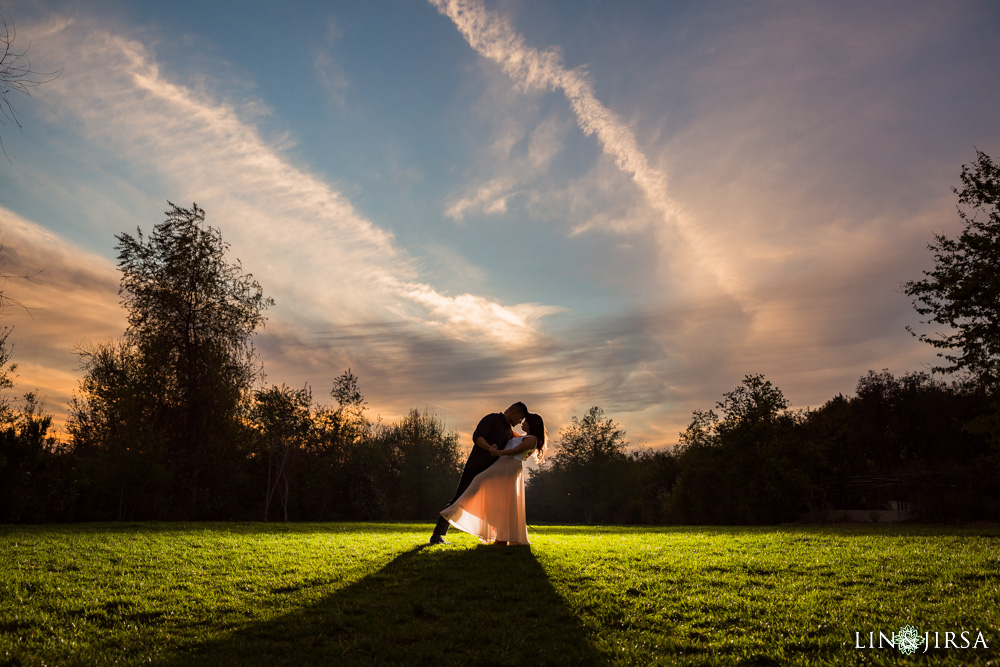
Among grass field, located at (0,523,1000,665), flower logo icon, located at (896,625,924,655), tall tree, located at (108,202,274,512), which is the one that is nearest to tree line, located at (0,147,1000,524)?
tall tree, located at (108,202,274,512)

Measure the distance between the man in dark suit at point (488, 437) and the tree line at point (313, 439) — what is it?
1944cm

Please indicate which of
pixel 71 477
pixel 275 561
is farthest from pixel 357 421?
pixel 275 561

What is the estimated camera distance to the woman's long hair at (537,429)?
37.1 ft

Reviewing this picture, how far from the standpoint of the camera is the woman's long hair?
1131 cm

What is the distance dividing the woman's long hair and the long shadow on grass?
10.6 ft

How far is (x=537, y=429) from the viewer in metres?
11.4

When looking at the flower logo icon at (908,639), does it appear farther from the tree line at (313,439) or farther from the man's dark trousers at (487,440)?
the tree line at (313,439)

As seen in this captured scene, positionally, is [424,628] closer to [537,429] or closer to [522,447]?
[522,447]

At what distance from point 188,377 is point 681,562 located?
33.1m

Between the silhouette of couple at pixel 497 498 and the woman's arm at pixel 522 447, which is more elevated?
the woman's arm at pixel 522 447

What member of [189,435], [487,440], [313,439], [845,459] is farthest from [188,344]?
[845,459]

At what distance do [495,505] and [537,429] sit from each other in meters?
1.72

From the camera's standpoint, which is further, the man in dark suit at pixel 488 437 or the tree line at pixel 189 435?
the tree line at pixel 189 435

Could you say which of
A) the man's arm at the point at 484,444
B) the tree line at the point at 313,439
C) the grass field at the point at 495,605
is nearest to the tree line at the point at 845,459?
the tree line at the point at 313,439
